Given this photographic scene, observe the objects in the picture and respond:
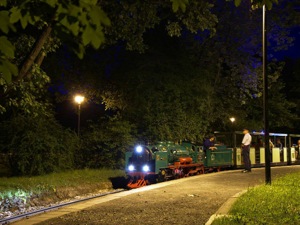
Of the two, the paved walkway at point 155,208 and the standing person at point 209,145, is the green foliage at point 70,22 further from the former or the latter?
the standing person at point 209,145

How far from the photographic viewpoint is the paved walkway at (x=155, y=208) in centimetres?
934

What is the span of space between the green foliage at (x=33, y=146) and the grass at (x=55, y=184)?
26.6 inches

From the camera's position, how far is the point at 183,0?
16.3 feet

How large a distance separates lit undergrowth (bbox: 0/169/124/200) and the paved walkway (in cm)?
244

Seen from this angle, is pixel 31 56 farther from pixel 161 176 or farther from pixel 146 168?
pixel 161 176

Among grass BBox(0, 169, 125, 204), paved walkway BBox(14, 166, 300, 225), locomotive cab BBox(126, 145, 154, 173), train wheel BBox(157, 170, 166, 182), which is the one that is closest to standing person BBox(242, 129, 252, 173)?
train wheel BBox(157, 170, 166, 182)

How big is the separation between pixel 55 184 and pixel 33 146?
273 centimetres

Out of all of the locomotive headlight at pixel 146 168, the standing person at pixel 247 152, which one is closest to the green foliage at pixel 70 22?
the locomotive headlight at pixel 146 168

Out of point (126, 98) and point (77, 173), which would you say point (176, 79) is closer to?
point (126, 98)

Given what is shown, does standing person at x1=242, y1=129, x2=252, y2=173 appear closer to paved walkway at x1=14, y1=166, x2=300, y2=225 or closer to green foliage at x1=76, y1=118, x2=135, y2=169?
paved walkway at x1=14, y1=166, x2=300, y2=225

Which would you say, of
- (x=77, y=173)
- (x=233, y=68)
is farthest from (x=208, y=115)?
(x=77, y=173)

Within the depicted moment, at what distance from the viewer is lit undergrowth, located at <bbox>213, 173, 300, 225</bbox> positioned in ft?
26.8

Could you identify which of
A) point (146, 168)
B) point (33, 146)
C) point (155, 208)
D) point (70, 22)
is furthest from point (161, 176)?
point (70, 22)

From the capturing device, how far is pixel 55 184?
1495 cm
